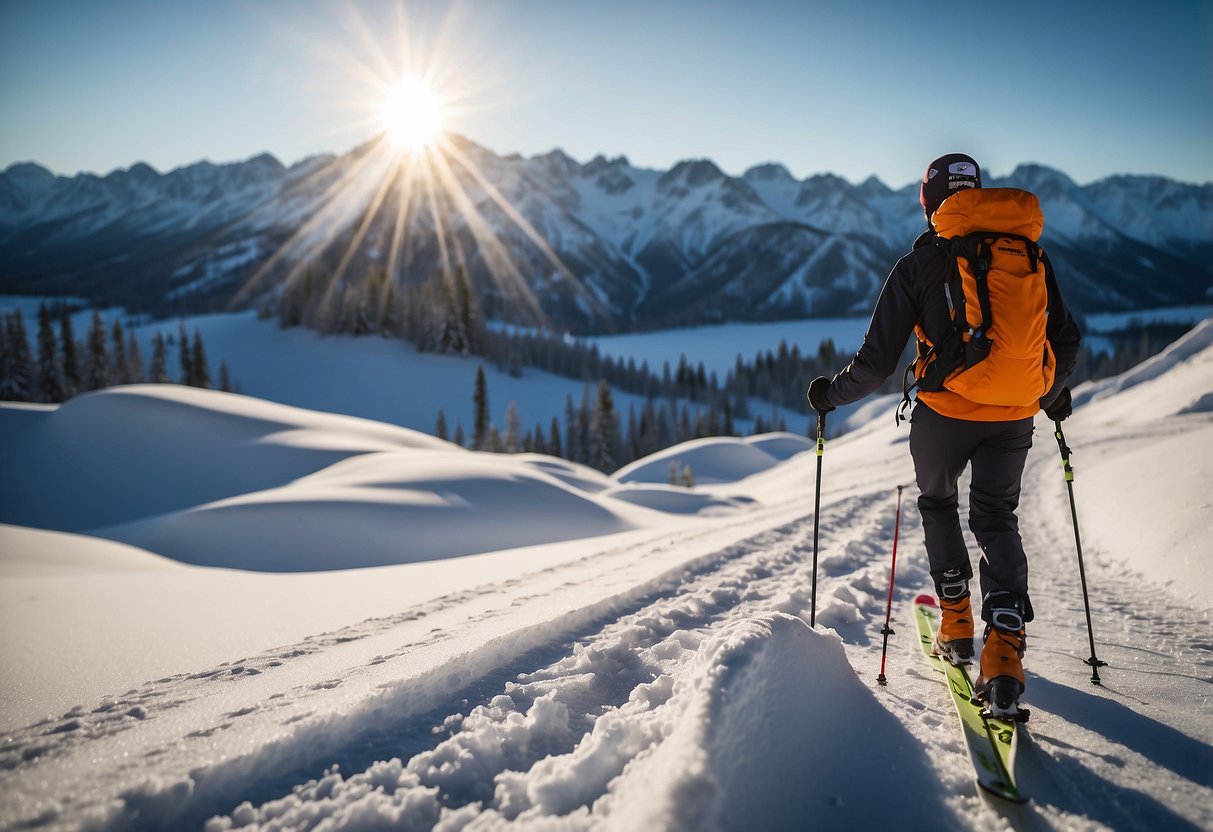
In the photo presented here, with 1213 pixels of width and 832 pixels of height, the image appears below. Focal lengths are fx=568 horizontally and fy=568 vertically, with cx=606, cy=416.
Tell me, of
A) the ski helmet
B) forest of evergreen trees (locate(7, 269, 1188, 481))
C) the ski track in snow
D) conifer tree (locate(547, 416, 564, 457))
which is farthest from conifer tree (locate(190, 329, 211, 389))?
the ski helmet

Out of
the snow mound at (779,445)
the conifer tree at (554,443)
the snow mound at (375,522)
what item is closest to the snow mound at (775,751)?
the snow mound at (375,522)

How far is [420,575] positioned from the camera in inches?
289

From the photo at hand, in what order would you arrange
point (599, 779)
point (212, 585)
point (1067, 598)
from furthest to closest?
point (212, 585) → point (1067, 598) → point (599, 779)

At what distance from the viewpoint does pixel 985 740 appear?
2.87m

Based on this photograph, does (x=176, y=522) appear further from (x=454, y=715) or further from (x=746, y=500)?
(x=746, y=500)

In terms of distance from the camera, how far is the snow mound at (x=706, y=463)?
48.0m

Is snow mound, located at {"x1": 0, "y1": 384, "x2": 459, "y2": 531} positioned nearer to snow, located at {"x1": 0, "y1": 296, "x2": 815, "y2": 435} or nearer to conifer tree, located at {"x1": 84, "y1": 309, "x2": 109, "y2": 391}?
conifer tree, located at {"x1": 84, "y1": 309, "x2": 109, "y2": 391}

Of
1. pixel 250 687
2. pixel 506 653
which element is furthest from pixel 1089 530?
pixel 250 687

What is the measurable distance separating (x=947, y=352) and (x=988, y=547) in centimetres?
124

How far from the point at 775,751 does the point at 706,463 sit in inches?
1898

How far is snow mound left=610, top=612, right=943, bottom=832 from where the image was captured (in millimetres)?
1976

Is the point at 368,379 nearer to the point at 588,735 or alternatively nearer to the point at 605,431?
the point at 605,431

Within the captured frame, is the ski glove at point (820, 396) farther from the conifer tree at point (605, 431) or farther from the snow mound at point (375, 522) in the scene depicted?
the conifer tree at point (605, 431)

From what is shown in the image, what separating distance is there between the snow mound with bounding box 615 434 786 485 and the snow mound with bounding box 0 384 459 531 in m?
28.9
